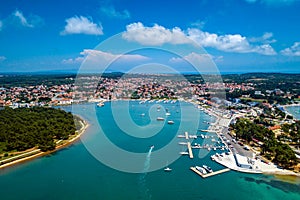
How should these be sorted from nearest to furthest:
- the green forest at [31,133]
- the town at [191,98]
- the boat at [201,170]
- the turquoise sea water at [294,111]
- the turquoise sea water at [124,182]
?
the turquoise sea water at [124,182] → the boat at [201,170] → the green forest at [31,133] → the town at [191,98] → the turquoise sea water at [294,111]

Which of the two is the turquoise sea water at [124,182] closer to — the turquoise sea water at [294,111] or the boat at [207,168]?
the boat at [207,168]

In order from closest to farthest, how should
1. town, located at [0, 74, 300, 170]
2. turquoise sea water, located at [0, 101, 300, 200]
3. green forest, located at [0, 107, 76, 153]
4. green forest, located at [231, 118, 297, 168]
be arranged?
turquoise sea water, located at [0, 101, 300, 200]
green forest, located at [231, 118, 297, 168]
green forest, located at [0, 107, 76, 153]
town, located at [0, 74, 300, 170]

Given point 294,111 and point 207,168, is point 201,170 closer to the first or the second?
point 207,168

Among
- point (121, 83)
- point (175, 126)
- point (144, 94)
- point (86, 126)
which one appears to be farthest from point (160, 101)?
point (86, 126)

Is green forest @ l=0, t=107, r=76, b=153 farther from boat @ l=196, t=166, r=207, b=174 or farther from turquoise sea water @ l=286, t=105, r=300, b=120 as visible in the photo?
turquoise sea water @ l=286, t=105, r=300, b=120

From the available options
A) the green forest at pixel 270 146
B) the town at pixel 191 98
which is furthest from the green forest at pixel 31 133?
the green forest at pixel 270 146

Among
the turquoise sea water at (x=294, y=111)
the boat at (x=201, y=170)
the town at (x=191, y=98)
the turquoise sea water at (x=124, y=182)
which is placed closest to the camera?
the turquoise sea water at (x=124, y=182)

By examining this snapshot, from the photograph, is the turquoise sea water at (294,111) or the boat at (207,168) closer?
the boat at (207,168)

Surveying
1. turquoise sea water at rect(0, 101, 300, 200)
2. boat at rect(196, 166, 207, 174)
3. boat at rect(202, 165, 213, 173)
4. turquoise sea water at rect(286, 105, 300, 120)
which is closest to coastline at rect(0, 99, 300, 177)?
turquoise sea water at rect(0, 101, 300, 200)

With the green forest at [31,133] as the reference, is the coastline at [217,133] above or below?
below
